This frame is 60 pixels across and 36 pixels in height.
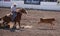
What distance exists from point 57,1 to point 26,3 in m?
4.06

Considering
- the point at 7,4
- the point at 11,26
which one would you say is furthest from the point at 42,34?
the point at 7,4

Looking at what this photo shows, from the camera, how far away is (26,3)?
33281mm

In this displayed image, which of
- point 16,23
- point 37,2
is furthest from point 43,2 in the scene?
point 16,23

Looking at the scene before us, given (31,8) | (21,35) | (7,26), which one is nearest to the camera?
(21,35)

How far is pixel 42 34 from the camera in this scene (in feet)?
46.1

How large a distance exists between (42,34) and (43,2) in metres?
19.0

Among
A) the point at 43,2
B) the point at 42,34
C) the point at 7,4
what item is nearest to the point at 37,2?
the point at 43,2

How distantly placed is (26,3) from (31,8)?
1833mm

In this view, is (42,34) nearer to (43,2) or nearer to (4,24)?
(4,24)

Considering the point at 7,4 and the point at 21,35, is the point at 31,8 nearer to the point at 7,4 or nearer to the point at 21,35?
the point at 7,4

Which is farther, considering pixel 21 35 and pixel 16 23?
pixel 16 23

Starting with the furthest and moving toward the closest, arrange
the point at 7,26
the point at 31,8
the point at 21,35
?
the point at 31,8
the point at 7,26
the point at 21,35

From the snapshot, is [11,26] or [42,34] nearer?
[42,34]

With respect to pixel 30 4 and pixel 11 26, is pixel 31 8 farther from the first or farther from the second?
pixel 11 26
